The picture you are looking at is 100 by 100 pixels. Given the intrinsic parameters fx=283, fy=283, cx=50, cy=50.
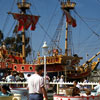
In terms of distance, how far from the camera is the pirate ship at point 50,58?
121ft

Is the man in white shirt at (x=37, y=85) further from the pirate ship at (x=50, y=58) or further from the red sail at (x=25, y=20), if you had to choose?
the red sail at (x=25, y=20)

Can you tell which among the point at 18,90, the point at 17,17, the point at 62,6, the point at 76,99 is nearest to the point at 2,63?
the point at 17,17

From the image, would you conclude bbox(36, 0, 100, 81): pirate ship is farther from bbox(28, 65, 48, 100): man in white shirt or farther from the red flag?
bbox(28, 65, 48, 100): man in white shirt

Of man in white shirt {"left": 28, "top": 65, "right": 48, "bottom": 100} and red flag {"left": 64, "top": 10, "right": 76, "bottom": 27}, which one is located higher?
red flag {"left": 64, "top": 10, "right": 76, "bottom": 27}

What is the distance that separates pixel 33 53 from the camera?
4512cm

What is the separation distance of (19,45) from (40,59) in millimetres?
27593

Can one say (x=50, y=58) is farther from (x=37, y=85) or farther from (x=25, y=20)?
(x=37, y=85)

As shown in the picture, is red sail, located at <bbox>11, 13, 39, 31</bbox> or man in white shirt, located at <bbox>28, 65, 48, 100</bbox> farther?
red sail, located at <bbox>11, 13, 39, 31</bbox>

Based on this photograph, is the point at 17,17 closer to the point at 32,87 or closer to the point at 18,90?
the point at 18,90

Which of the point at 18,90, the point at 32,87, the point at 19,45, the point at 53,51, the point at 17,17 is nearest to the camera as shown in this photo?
the point at 32,87

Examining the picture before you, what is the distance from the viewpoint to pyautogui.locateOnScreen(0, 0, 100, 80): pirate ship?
36938mm

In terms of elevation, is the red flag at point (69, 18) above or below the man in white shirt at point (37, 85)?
above

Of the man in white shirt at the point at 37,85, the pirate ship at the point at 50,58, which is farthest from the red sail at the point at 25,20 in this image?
the man in white shirt at the point at 37,85

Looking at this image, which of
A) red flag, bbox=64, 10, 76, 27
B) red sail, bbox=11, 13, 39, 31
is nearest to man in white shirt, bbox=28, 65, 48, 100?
red sail, bbox=11, 13, 39, 31
